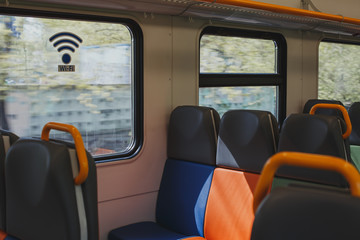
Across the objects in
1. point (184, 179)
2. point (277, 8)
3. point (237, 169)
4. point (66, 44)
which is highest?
point (277, 8)

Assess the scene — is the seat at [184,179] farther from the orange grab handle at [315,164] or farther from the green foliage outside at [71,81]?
the orange grab handle at [315,164]

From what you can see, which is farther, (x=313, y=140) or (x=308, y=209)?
(x=313, y=140)

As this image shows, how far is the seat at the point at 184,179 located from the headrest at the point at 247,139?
18cm

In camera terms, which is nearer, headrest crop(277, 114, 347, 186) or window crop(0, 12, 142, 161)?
headrest crop(277, 114, 347, 186)

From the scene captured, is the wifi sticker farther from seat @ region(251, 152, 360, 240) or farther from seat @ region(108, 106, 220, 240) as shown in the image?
seat @ region(251, 152, 360, 240)

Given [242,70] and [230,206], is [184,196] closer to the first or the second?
[230,206]

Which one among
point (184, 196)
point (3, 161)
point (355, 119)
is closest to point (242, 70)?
point (355, 119)

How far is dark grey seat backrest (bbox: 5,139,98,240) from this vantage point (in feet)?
5.71

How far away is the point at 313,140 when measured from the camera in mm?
2494

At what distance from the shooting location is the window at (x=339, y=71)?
5.13 m

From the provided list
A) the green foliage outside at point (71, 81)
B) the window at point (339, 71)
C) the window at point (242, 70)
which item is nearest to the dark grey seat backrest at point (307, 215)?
the green foliage outside at point (71, 81)

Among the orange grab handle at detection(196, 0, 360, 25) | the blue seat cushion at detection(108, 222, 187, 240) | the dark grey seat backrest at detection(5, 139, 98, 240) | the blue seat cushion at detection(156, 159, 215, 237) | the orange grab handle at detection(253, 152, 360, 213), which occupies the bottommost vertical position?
the blue seat cushion at detection(108, 222, 187, 240)

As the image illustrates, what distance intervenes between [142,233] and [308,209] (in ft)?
7.09

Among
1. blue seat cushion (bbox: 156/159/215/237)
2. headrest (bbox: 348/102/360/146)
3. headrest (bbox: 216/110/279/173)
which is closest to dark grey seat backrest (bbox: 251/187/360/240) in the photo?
headrest (bbox: 216/110/279/173)
